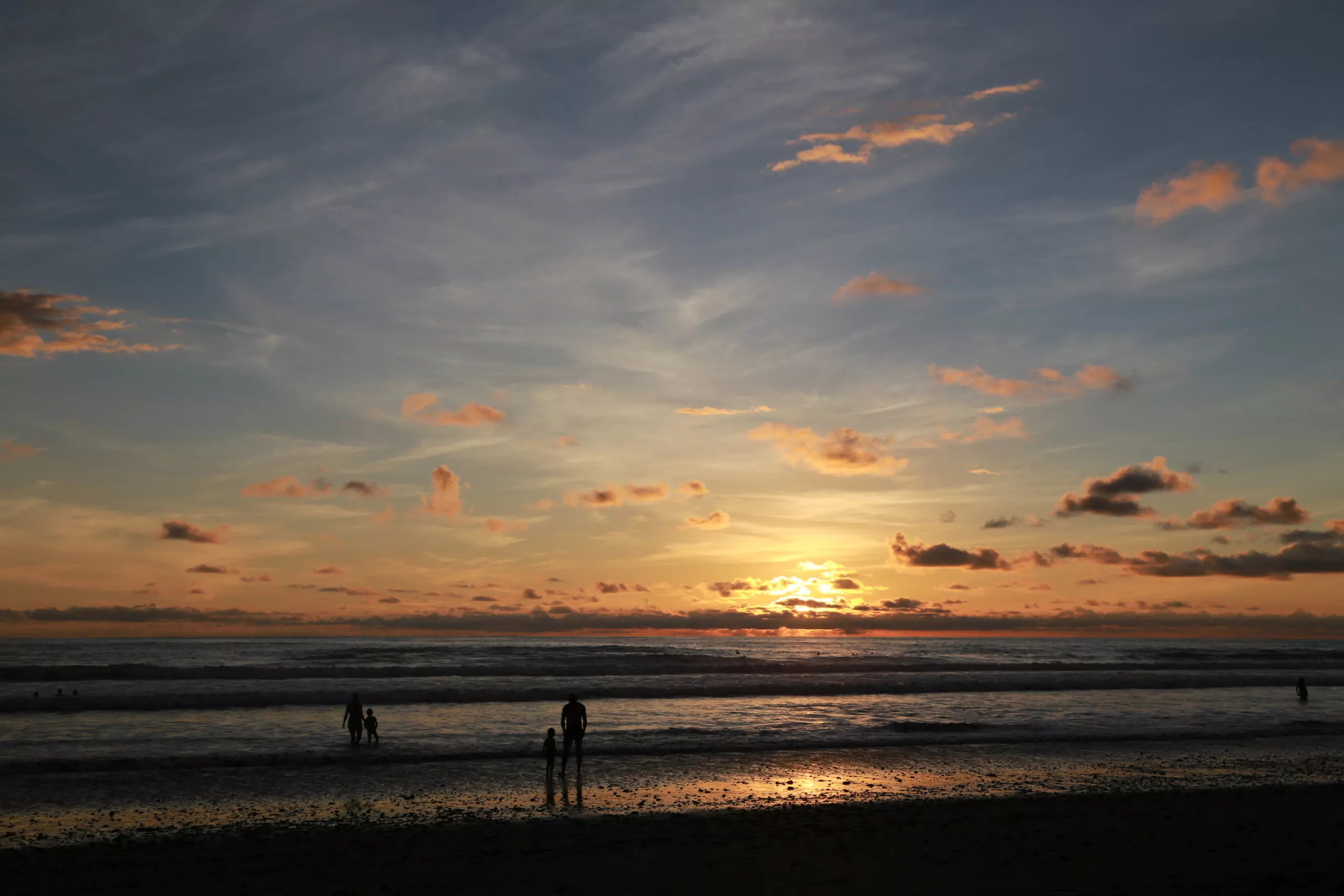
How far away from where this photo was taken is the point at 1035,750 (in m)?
27.2

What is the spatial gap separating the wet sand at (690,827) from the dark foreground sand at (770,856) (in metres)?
0.06

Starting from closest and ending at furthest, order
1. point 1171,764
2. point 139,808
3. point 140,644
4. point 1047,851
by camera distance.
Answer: point 1047,851, point 139,808, point 1171,764, point 140,644

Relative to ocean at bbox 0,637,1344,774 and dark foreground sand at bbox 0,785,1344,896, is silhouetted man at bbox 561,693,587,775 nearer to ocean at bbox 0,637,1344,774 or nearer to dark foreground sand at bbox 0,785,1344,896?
ocean at bbox 0,637,1344,774

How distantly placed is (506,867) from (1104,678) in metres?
54.6

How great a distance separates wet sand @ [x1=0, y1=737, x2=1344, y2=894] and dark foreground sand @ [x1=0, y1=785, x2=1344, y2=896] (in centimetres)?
6

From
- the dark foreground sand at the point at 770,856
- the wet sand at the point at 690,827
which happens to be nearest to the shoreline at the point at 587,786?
the wet sand at the point at 690,827

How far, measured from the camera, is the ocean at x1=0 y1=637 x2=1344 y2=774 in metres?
27.1

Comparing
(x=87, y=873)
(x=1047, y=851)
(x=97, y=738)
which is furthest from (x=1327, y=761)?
(x=97, y=738)

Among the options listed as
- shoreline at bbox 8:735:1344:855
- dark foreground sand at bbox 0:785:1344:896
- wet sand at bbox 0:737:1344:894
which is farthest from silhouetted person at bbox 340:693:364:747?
dark foreground sand at bbox 0:785:1344:896

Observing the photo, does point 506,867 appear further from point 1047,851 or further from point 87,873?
point 1047,851

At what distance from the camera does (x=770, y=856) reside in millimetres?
14344

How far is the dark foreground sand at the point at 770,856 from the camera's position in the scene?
41.6ft

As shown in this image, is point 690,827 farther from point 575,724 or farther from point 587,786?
point 575,724

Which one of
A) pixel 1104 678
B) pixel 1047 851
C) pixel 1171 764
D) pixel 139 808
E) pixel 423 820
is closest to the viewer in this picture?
pixel 1047 851
